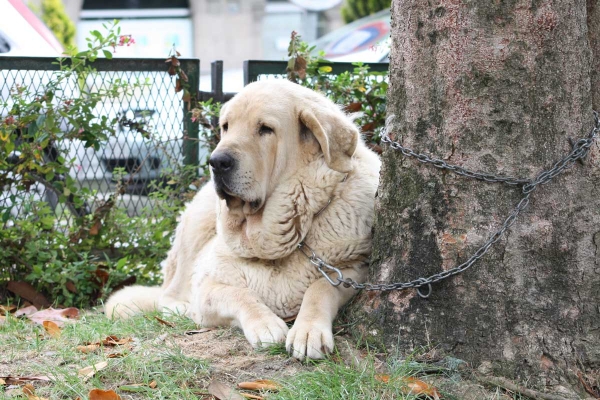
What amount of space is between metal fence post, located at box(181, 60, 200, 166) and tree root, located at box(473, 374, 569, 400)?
332 cm

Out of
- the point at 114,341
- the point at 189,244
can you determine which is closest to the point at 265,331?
the point at 114,341

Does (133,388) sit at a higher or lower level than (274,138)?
lower

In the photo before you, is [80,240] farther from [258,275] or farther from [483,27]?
[483,27]

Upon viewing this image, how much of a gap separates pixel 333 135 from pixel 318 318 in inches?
35.7

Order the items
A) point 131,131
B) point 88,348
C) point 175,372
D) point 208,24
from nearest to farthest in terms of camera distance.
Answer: point 175,372 → point 88,348 → point 131,131 → point 208,24

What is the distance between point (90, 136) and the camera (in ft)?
16.7

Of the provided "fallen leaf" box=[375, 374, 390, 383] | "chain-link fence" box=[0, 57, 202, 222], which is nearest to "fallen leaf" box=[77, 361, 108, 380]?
"fallen leaf" box=[375, 374, 390, 383]

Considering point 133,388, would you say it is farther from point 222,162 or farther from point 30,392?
point 222,162

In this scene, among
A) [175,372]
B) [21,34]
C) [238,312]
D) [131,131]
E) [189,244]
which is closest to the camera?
[175,372]

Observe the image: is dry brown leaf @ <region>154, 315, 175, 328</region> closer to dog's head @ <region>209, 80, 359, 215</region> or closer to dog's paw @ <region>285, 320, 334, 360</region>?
dog's head @ <region>209, 80, 359, 215</region>

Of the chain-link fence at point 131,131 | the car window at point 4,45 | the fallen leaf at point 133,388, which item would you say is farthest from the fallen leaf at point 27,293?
the car window at point 4,45

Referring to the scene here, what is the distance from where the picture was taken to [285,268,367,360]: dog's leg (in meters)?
2.93

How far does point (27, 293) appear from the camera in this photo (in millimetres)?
5102

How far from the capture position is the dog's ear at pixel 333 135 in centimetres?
348
